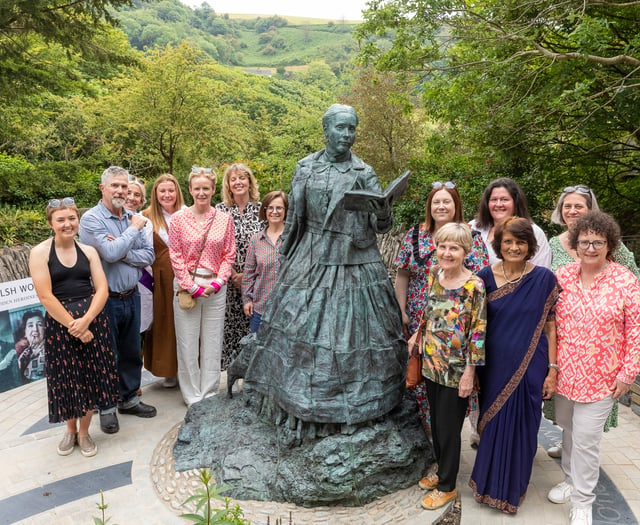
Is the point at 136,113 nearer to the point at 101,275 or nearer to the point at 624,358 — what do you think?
the point at 101,275

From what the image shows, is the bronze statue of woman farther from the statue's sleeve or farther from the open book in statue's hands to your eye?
the open book in statue's hands

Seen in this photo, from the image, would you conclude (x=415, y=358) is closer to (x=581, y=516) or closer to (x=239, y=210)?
(x=581, y=516)

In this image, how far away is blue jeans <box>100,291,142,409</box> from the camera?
4.29 meters

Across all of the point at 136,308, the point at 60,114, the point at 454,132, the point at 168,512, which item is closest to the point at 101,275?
the point at 136,308

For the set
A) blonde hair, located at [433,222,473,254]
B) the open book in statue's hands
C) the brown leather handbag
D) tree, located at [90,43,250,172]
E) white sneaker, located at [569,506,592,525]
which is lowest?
white sneaker, located at [569,506,592,525]

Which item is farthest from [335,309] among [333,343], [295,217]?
[295,217]

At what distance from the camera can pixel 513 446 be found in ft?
9.80

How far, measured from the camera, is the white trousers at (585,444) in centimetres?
289

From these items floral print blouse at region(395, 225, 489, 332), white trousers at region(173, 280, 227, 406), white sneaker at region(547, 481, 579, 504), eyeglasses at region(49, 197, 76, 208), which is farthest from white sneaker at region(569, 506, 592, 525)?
eyeglasses at region(49, 197, 76, 208)

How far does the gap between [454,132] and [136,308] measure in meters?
6.04

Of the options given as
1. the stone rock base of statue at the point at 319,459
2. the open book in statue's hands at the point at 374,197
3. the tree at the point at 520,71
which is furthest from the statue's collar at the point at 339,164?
the tree at the point at 520,71

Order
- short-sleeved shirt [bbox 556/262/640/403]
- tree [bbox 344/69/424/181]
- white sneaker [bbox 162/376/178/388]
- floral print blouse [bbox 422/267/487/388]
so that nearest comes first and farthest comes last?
1. short-sleeved shirt [bbox 556/262/640/403]
2. floral print blouse [bbox 422/267/487/388]
3. white sneaker [bbox 162/376/178/388]
4. tree [bbox 344/69/424/181]

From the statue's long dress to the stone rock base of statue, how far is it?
142 mm

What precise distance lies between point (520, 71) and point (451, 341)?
5.94 m
